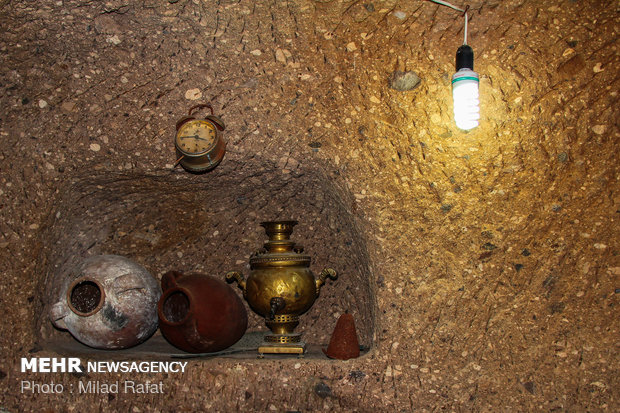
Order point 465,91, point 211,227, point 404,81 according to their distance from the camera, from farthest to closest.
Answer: point 211,227 < point 404,81 < point 465,91

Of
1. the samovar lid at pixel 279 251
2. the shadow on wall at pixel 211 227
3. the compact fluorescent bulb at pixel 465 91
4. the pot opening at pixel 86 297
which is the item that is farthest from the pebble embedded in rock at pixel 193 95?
the compact fluorescent bulb at pixel 465 91

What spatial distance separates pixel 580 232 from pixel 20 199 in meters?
2.04

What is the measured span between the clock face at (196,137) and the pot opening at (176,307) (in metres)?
0.56

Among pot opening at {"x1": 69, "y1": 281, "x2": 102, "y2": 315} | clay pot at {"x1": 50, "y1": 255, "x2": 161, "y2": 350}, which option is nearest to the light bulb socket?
clay pot at {"x1": 50, "y1": 255, "x2": 161, "y2": 350}

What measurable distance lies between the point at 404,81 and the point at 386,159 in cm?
30

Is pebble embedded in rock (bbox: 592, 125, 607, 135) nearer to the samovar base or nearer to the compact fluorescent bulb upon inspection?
the compact fluorescent bulb

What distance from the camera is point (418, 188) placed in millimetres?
1862

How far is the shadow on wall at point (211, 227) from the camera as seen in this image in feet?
6.61

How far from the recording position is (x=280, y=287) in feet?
6.37

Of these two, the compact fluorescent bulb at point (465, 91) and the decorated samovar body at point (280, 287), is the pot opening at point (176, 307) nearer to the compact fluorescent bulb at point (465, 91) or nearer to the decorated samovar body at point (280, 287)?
the decorated samovar body at point (280, 287)

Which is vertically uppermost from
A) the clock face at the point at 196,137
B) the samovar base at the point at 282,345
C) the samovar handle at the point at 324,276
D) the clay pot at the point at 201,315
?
the clock face at the point at 196,137

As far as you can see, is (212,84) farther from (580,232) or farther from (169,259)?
(580,232)

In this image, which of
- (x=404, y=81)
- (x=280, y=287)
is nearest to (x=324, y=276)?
(x=280, y=287)

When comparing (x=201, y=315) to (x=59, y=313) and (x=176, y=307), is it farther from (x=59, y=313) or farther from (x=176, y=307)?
(x=59, y=313)
